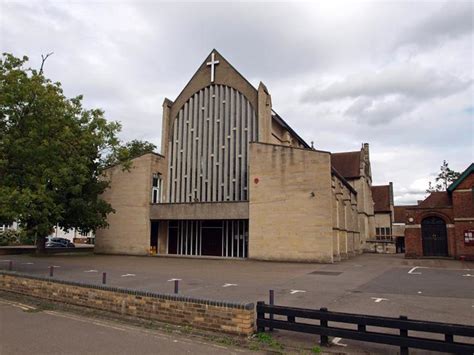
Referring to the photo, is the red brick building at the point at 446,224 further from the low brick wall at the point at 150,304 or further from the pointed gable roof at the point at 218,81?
the low brick wall at the point at 150,304

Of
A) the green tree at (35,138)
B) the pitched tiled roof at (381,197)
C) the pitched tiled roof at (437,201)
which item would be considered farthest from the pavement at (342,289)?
the pitched tiled roof at (381,197)

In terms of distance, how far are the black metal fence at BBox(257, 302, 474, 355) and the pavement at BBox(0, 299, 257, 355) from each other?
100cm

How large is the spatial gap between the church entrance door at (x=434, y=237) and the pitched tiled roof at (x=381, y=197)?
78.7 feet

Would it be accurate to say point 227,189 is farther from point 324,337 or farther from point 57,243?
point 57,243

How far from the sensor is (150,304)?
8961 mm

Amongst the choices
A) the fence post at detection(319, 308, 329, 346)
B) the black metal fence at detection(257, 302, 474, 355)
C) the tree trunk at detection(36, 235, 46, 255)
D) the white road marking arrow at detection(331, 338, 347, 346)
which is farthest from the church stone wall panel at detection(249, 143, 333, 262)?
the fence post at detection(319, 308, 329, 346)

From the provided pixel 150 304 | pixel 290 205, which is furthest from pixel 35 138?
pixel 290 205

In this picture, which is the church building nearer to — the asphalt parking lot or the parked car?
the asphalt parking lot

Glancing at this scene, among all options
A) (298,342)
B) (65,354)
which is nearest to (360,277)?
(298,342)

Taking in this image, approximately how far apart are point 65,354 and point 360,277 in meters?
13.8

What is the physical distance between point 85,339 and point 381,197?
54.1 meters

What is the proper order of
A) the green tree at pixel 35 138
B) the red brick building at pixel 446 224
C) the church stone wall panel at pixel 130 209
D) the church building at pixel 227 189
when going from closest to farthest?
the green tree at pixel 35 138 < the church building at pixel 227 189 < the red brick building at pixel 446 224 < the church stone wall panel at pixel 130 209

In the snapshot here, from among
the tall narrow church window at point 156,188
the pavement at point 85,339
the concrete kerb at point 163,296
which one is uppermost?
the tall narrow church window at point 156,188

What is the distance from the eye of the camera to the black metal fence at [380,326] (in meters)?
5.86
